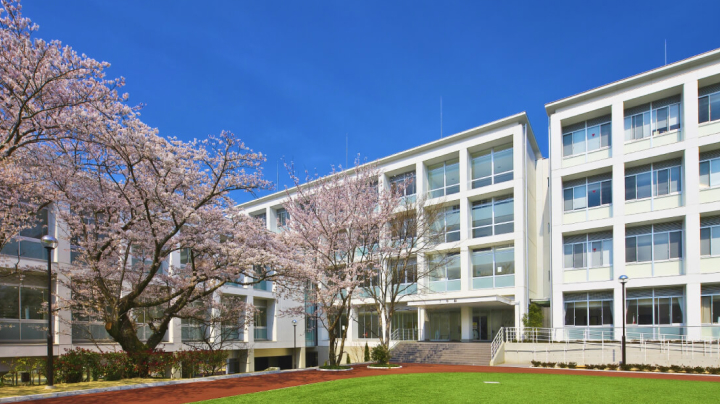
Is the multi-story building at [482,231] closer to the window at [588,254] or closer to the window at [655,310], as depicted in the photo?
the window at [588,254]

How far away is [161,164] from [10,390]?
7198mm

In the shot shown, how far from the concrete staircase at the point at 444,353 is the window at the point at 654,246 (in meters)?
9.52

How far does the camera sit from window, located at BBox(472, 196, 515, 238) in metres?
32.0

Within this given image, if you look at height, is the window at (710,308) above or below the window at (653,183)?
below

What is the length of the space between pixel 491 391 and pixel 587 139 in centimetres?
2142

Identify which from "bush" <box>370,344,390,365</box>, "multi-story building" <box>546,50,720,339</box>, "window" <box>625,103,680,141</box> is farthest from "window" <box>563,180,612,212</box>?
"bush" <box>370,344,390,365</box>

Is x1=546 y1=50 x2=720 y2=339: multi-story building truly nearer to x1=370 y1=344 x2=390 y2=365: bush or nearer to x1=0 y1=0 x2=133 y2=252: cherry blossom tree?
x1=370 y1=344 x2=390 y2=365: bush

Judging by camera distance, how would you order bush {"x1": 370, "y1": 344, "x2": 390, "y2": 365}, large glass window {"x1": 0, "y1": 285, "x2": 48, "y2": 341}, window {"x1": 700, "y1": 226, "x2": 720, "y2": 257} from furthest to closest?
window {"x1": 700, "y1": 226, "x2": 720, "y2": 257}, bush {"x1": 370, "y1": 344, "x2": 390, "y2": 365}, large glass window {"x1": 0, "y1": 285, "x2": 48, "y2": 341}

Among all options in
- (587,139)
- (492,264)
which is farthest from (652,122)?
(492,264)

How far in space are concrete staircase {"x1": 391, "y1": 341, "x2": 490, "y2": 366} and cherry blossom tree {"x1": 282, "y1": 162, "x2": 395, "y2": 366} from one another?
7.54m

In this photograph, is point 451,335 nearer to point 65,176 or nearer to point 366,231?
point 366,231

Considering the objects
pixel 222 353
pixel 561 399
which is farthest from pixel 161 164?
pixel 561 399

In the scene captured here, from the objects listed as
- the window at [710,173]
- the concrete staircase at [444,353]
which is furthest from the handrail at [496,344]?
the window at [710,173]

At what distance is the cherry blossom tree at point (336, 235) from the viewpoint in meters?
21.2
